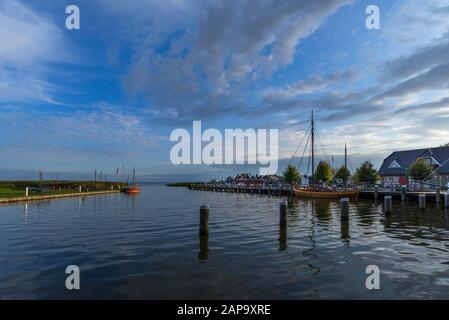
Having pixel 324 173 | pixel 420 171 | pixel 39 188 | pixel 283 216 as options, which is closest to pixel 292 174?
pixel 324 173

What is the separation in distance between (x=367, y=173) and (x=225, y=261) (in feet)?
250

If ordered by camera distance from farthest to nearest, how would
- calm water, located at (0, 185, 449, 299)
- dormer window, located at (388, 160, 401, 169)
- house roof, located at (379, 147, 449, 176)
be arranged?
dormer window, located at (388, 160, 401, 169)
house roof, located at (379, 147, 449, 176)
calm water, located at (0, 185, 449, 299)

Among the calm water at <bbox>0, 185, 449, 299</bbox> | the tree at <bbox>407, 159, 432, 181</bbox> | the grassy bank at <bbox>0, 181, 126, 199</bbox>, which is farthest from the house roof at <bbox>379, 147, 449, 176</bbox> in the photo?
the grassy bank at <bbox>0, 181, 126, 199</bbox>

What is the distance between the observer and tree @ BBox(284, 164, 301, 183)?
368 feet

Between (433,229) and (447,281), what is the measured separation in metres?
12.7

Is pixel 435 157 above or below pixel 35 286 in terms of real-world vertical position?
above

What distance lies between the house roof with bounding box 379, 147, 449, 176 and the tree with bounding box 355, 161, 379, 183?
13.2ft

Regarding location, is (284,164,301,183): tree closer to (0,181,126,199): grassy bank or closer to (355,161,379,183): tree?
(355,161,379,183): tree

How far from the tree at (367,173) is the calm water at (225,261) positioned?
200 ft

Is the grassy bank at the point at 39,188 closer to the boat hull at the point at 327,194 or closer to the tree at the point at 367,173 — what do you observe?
the boat hull at the point at 327,194

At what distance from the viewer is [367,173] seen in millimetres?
80562
